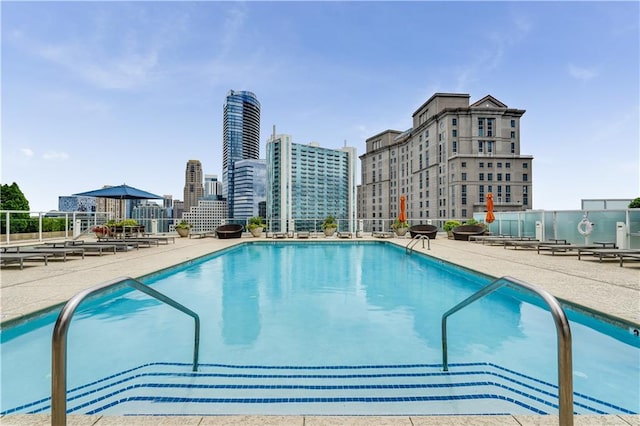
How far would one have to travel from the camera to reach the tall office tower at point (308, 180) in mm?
88938

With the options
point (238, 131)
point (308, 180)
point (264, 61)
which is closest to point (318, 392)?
point (264, 61)

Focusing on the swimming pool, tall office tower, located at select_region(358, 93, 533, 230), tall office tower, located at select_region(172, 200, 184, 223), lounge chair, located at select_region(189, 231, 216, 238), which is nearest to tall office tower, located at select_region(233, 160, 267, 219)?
tall office tower, located at select_region(358, 93, 533, 230)

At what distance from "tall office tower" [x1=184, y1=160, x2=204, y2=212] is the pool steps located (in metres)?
183

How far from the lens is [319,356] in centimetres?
328

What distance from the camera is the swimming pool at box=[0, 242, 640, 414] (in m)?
2.29

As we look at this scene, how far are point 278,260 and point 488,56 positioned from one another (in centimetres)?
2320

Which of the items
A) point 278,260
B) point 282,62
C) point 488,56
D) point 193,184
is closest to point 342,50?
point 282,62

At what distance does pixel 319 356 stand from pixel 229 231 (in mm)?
13766

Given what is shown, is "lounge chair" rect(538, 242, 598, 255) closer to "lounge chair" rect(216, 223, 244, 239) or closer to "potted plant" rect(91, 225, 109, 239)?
"lounge chair" rect(216, 223, 244, 239)

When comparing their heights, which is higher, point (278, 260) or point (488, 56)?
point (488, 56)

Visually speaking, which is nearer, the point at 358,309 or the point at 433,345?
the point at 433,345

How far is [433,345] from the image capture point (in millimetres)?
3611

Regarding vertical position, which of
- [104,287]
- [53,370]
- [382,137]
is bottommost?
[53,370]

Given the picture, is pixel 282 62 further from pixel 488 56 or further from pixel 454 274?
pixel 454 274
